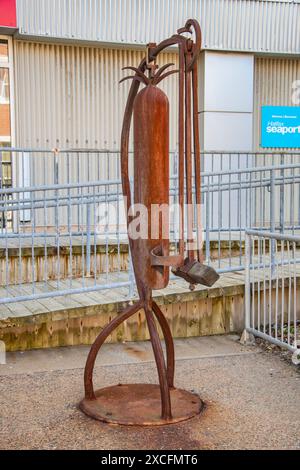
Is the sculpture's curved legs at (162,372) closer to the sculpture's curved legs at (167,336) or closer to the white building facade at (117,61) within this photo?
the sculpture's curved legs at (167,336)

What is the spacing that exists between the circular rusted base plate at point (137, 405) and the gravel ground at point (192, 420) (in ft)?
0.19

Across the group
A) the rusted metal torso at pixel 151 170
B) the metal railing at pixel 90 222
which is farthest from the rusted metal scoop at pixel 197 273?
the metal railing at pixel 90 222

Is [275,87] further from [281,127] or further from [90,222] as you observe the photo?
[90,222]

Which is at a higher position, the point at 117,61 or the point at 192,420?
the point at 117,61

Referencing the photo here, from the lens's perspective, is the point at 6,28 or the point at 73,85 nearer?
the point at 6,28

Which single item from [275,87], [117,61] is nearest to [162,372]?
[117,61]

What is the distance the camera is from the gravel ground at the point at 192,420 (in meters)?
3.59

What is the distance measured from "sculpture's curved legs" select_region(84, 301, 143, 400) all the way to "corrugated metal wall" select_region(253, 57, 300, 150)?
753 centimetres

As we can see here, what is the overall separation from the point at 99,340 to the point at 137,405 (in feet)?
1.85

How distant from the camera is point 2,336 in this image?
18.3ft

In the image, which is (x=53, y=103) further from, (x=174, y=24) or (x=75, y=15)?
(x=174, y=24)

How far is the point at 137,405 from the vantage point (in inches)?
161

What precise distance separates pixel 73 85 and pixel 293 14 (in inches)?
173
